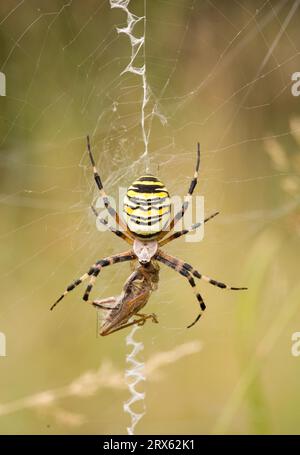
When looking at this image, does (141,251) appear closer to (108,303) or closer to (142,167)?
(108,303)

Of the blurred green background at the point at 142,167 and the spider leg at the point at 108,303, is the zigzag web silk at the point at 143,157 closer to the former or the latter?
the blurred green background at the point at 142,167

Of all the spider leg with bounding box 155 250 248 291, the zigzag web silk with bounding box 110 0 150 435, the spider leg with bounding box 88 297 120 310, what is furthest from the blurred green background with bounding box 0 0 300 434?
the spider leg with bounding box 88 297 120 310

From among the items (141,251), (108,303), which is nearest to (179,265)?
(141,251)

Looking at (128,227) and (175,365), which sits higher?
(128,227)

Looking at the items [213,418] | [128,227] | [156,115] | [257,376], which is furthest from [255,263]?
[156,115]

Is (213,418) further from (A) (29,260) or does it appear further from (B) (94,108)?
(B) (94,108)

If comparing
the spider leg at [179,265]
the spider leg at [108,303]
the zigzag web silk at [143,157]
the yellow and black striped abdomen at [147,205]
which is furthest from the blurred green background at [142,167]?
the yellow and black striped abdomen at [147,205]
